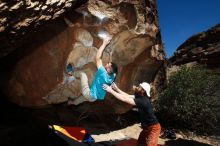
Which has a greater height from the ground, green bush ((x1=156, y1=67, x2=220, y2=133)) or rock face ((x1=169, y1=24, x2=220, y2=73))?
rock face ((x1=169, y1=24, x2=220, y2=73))

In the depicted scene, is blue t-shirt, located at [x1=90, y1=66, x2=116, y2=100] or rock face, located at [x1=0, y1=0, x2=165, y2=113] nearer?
blue t-shirt, located at [x1=90, y1=66, x2=116, y2=100]

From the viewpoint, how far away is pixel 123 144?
1013 cm

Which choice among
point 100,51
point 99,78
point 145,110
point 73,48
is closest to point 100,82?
point 99,78

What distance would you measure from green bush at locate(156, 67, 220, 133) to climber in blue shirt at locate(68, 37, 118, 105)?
12541 millimetres

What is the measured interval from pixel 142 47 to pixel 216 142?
12317 mm

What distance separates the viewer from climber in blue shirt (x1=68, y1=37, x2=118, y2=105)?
25.5ft

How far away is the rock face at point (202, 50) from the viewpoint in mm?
28984

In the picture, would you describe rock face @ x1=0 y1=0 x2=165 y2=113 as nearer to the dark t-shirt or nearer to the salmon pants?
the dark t-shirt

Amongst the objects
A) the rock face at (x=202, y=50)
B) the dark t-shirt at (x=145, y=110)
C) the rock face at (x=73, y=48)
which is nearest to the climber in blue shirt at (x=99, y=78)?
the rock face at (x=73, y=48)

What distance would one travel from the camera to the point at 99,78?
776 cm

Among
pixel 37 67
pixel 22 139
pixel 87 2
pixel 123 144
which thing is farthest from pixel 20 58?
pixel 123 144

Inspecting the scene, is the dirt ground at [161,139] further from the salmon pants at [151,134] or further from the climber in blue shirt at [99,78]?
the salmon pants at [151,134]

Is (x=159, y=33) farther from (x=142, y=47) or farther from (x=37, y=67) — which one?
(x=37, y=67)

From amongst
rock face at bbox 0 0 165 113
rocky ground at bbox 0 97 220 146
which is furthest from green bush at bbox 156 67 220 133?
rock face at bbox 0 0 165 113
